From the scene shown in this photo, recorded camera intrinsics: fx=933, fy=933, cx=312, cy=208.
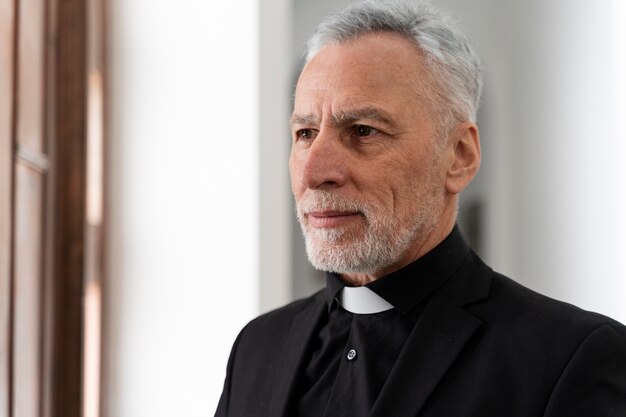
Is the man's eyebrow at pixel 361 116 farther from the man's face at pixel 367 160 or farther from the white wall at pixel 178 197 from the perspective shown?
the white wall at pixel 178 197

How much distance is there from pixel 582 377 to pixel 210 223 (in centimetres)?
205

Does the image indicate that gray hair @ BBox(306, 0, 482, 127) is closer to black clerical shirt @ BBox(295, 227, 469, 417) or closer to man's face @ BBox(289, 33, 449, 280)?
man's face @ BBox(289, 33, 449, 280)

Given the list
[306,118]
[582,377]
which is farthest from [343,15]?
[582,377]

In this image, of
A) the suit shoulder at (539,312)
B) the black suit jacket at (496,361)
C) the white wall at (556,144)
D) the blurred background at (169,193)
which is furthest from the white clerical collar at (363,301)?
the white wall at (556,144)

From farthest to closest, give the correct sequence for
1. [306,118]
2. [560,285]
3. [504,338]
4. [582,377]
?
[560,285] → [306,118] → [504,338] → [582,377]

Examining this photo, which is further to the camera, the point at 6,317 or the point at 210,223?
the point at 210,223

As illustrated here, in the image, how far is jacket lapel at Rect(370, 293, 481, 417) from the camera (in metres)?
1.61

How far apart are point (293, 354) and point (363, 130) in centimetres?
48

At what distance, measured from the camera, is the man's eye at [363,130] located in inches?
68.8

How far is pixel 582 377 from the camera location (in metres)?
1.53

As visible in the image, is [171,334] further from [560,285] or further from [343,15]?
[560,285]

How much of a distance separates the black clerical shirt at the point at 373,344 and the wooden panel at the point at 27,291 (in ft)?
3.79

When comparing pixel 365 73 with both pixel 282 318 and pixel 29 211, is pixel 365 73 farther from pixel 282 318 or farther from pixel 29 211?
pixel 29 211

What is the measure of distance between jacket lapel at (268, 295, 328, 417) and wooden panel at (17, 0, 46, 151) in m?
1.14
